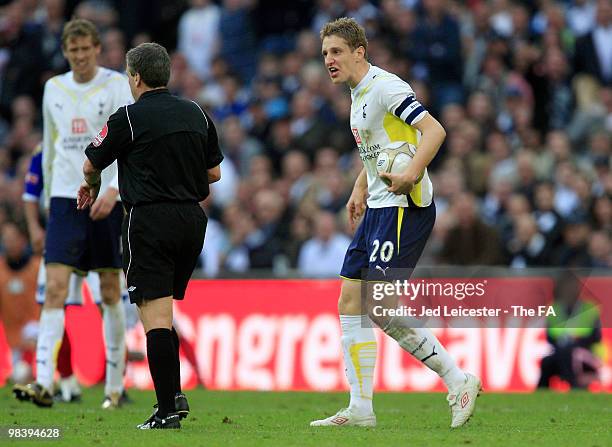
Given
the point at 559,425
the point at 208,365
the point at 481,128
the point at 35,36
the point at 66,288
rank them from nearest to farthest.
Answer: the point at 559,425 → the point at 66,288 → the point at 208,365 → the point at 481,128 → the point at 35,36

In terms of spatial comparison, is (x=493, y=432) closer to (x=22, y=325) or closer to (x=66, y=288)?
(x=66, y=288)

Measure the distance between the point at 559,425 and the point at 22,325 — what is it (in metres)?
8.39

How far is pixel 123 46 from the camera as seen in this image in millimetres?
22078

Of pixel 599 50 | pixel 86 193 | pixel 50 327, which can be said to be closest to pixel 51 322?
pixel 50 327

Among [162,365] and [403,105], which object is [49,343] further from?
[403,105]

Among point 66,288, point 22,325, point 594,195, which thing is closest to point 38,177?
point 66,288

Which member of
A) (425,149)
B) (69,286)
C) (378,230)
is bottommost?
(69,286)

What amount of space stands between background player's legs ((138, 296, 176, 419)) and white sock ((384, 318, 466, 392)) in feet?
4.92

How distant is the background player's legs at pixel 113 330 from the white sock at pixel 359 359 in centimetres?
300

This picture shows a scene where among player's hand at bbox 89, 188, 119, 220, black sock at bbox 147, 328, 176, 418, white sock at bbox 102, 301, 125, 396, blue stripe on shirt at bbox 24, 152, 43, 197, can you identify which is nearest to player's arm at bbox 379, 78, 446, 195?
black sock at bbox 147, 328, 176, 418

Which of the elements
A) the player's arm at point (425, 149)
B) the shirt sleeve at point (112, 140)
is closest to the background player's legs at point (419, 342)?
the player's arm at point (425, 149)

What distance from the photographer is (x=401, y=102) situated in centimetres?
884

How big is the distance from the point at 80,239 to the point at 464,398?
3.88 m

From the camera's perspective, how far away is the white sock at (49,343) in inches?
435
